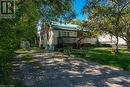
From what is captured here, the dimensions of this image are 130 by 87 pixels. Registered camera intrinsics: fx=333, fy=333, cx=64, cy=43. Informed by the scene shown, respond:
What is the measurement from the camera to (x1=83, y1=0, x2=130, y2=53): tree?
29325 mm

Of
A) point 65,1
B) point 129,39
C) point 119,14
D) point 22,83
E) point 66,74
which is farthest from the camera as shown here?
point 129,39

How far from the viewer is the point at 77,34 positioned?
49.2m

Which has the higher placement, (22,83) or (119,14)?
(119,14)

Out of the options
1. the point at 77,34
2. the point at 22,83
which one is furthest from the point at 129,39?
the point at 22,83

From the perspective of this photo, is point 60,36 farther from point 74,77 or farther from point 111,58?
point 74,77

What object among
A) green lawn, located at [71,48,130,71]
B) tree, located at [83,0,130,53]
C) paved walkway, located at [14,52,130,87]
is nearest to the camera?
paved walkway, located at [14,52,130,87]

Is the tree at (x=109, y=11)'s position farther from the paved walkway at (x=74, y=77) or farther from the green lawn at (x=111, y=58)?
the paved walkway at (x=74, y=77)

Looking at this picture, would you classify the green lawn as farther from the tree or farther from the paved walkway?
the tree

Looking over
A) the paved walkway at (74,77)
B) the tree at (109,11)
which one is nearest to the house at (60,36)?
the tree at (109,11)

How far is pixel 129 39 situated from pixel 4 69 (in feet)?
86.7

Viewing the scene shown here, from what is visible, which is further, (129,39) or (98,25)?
(129,39)

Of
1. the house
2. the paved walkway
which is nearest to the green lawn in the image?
the paved walkway

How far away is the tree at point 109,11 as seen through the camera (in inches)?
1155

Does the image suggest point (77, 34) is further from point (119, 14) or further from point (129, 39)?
point (119, 14)
